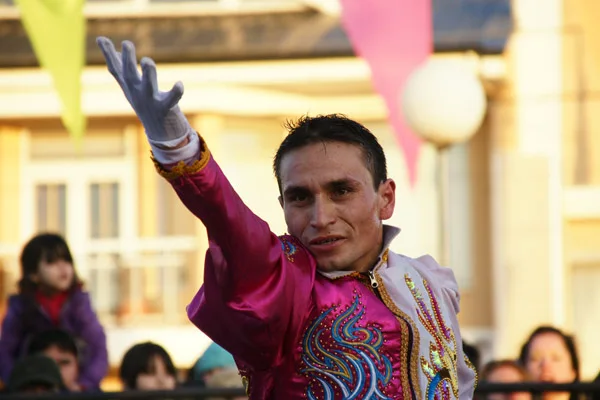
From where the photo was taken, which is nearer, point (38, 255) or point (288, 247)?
point (288, 247)

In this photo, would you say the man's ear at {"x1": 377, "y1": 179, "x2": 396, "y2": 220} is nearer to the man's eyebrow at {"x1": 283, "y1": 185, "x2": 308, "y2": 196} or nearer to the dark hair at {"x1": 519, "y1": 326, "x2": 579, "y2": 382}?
the man's eyebrow at {"x1": 283, "y1": 185, "x2": 308, "y2": 196}

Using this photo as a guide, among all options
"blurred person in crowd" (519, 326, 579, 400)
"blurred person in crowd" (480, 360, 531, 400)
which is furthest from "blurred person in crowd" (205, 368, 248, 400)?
"blurred person in crowd" (519, 326, 579, 400)

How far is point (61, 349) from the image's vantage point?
5.67 m

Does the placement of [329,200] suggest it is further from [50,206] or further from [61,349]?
[50,206]

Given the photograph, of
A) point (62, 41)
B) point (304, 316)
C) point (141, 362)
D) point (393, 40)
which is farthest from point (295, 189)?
point (393, 40)

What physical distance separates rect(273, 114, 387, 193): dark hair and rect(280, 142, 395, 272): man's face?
0.6 inches

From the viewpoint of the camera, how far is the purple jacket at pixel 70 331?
5.94m

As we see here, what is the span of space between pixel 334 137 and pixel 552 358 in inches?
129

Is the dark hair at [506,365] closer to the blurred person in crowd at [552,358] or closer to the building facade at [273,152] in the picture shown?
the blurred person in crowd at [552,358]

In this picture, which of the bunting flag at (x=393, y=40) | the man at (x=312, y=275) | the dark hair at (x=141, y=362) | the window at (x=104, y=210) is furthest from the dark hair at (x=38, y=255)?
the window at (x=104, y=210)

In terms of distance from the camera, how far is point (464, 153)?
12.8 m

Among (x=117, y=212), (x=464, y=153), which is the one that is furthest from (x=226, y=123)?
(x=464, y=153)

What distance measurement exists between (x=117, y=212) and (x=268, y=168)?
147 centimetres

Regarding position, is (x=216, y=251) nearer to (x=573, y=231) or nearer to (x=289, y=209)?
(x=289, y=209)
